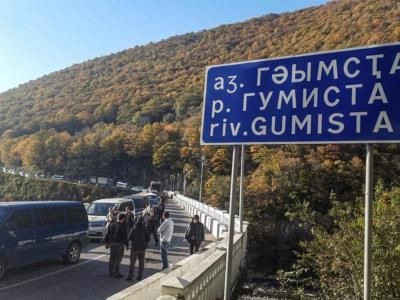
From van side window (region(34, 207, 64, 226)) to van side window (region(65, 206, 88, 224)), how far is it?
0.94 feet

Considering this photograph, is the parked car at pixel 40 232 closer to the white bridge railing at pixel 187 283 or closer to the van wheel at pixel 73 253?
the van wheel at pixel 73 253

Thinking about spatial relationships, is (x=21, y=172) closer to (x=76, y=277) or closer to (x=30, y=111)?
(x=30, y=111)

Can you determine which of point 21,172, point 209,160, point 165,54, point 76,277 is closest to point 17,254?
point 76,277

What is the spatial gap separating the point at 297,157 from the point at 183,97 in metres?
89.3

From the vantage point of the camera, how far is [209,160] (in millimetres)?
71812

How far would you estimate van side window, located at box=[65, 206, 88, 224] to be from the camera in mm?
11958

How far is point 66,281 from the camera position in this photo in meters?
9.81

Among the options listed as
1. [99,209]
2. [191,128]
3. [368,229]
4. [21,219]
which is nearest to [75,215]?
[21,219]

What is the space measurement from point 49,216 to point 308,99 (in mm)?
9640

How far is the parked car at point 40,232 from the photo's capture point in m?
9.47

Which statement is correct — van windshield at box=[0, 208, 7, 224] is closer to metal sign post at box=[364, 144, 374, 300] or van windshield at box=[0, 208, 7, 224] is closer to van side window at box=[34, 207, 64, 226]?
van side window at box=[34, 207, 64, 226]

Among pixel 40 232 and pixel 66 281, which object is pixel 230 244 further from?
pixel 40 232

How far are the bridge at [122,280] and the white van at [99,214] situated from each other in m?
1.07

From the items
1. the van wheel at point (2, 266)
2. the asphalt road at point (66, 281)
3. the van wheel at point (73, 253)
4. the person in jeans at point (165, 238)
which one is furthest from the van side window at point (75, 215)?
the person in jeans at point (165, 238)
